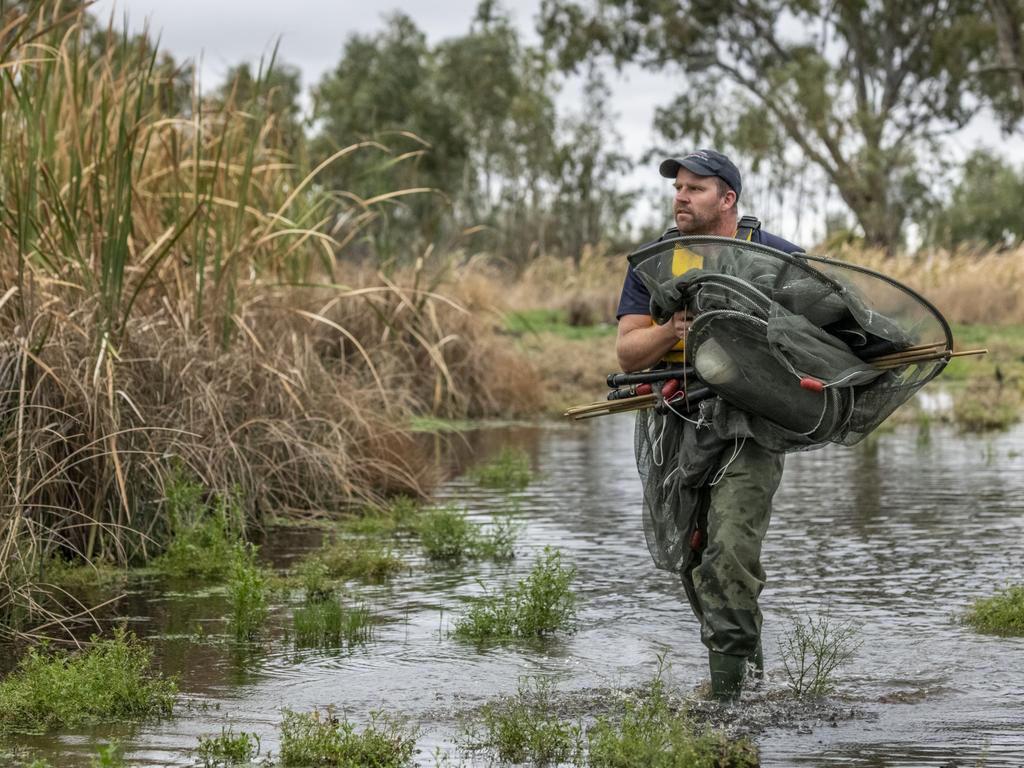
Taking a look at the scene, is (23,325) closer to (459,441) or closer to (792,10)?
(459,441)

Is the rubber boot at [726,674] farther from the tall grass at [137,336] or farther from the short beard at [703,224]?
the tall grass at [137,336]

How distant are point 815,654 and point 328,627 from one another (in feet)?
6.65

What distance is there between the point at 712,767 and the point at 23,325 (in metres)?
4.52

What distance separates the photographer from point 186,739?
5.27 m

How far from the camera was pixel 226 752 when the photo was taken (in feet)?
16.3

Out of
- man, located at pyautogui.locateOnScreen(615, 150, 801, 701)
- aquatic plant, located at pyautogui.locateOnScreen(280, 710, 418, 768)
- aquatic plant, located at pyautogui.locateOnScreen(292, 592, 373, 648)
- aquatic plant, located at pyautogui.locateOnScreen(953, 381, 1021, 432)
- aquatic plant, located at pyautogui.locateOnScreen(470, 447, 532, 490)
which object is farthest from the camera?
aquatic plant, located at pyautogui.locateOnScreen(953, 381, 1021, 432)

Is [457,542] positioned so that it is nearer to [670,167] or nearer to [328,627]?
[328,627]

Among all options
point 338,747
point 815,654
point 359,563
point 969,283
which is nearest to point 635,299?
point 815,654

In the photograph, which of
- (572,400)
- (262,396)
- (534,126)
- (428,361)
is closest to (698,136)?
(534,126)

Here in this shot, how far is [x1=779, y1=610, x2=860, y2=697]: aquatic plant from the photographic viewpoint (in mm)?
5867

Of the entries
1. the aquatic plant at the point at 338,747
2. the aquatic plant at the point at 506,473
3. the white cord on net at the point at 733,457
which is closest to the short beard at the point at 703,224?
the white cord on net at the point at 733,457

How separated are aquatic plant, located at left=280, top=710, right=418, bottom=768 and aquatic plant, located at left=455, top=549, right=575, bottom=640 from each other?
1.82 m

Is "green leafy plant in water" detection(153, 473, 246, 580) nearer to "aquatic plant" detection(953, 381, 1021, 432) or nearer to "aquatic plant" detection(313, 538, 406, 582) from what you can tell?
"aquatic plant" detection(313, 538, 406, 582)

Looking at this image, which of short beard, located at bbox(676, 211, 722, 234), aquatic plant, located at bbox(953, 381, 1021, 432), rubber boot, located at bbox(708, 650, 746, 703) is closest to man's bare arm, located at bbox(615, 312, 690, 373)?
short beard, located at bbox(676, 211, 722, 234)
